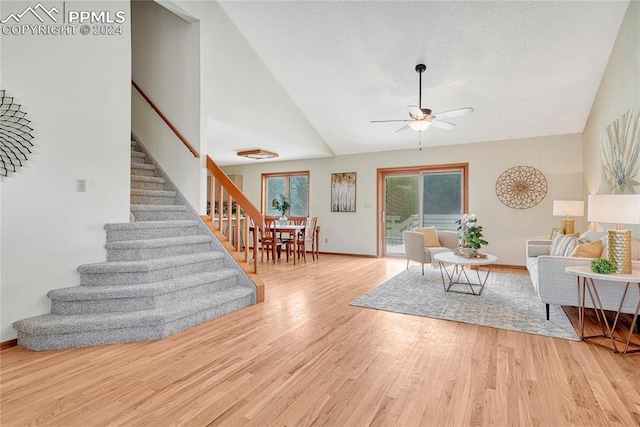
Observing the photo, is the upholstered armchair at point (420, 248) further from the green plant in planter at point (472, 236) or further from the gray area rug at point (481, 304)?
the green plant in planter at point (472, 236)

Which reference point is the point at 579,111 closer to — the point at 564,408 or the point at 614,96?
the point at 614,96

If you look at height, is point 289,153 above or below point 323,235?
Answer: above

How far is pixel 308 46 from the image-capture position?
4.76m

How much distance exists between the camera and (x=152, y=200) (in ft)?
14.1

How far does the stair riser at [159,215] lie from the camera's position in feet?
12.8

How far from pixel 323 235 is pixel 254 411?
6.43m

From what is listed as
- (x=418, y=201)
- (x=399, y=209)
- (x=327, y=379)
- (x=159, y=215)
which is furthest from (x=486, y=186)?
(x=159, y=215)

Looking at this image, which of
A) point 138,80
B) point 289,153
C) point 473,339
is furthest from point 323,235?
point 473,339

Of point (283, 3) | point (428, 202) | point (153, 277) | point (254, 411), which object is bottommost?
point (254, 411)

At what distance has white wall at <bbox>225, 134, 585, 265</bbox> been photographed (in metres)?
5.84

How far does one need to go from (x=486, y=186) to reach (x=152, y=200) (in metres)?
5.73

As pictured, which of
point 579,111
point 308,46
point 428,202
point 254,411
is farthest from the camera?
point 428,202

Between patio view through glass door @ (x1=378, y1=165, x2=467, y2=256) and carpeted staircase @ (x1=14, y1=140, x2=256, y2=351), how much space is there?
4413 millimetres

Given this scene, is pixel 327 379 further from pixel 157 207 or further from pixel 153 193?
pixel 153 193
